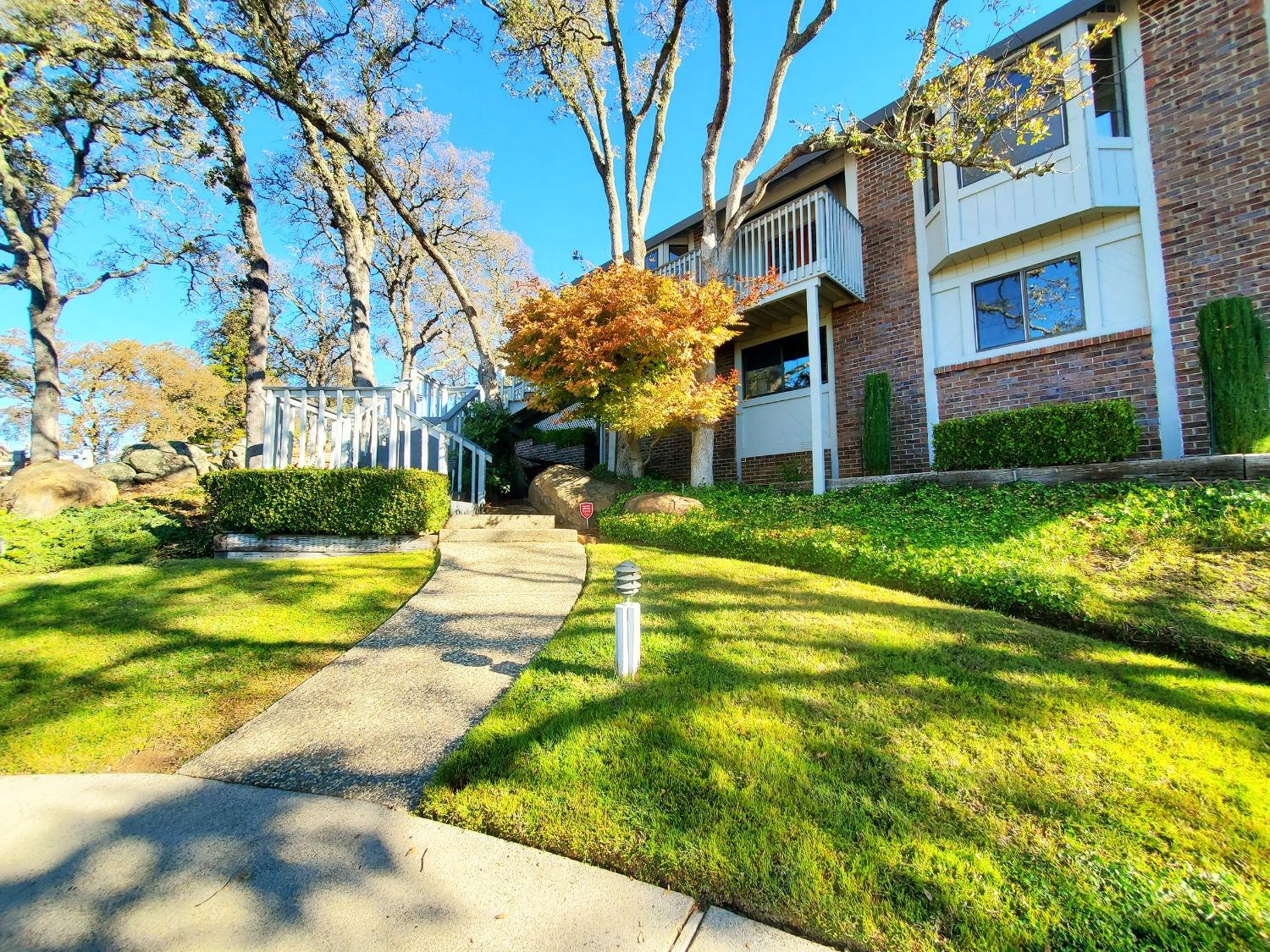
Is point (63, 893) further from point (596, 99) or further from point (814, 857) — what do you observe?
point (596, 99)

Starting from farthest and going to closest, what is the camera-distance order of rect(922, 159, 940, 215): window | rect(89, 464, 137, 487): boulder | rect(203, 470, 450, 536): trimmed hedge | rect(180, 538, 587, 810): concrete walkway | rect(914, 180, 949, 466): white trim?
1. rect(89, 464, 137, 487): boulder
2. rect(922, 159, 940, 215): window
3. rect(914, 180, 949, 466): white trim
4. rect(203, 470, 450, 536): trimmed hedge
5. rect(180, 538, 587, 810): concrete walkway

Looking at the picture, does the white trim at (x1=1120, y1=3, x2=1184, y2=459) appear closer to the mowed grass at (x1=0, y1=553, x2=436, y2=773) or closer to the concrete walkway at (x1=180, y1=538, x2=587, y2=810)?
the concrete walkway at (x1=180, y1=538, x2=587, y2=810)

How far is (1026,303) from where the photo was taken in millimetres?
8000

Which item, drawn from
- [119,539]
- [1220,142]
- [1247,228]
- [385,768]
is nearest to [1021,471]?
[1247,228]

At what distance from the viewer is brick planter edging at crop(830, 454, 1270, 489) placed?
17.7ft

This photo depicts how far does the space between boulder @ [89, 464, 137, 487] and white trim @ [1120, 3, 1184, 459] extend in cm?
1980

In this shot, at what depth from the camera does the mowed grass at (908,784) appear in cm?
176

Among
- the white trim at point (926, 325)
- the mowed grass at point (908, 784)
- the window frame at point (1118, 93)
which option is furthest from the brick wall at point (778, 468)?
the mowed grass at point (908, 784)

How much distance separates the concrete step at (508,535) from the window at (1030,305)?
7.18m

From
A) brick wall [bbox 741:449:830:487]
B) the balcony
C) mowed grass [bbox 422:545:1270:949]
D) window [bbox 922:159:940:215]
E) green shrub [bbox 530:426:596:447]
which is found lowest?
mowed grass [bbox 422:545:1270:949]

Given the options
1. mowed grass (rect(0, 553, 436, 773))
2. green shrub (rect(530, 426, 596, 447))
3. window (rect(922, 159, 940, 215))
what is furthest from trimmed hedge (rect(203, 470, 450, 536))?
window (rect(922, 159, 940, 215))

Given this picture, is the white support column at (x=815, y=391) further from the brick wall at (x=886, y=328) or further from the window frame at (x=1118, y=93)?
the window frame at (x=1118, y=93)

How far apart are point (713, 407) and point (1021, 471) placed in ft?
13.7

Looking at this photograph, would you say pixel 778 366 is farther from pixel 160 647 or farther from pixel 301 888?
pixel 301 888
